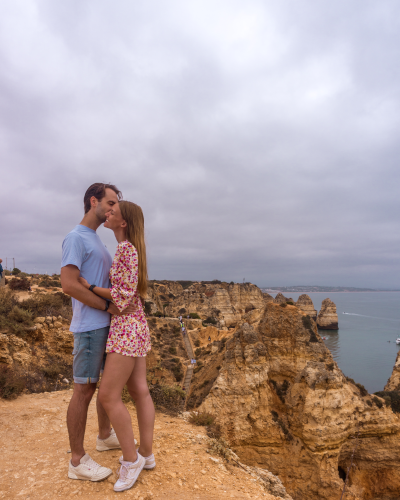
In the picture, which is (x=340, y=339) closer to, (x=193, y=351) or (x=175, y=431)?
(x=193, y=351)

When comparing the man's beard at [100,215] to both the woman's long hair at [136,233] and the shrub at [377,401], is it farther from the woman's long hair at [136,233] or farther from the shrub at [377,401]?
the shrub at [377,401]

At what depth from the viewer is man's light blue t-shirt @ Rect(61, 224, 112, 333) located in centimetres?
270

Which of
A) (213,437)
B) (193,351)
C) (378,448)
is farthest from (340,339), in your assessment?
(213,437)

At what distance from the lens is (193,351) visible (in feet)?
95.5

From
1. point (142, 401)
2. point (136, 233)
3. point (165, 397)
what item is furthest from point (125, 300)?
point (165, 397)

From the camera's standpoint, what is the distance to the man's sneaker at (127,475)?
104 inches

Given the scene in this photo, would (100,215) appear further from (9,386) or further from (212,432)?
(9,386)

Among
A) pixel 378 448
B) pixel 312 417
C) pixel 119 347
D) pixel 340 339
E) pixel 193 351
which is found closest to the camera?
pixel 119 347

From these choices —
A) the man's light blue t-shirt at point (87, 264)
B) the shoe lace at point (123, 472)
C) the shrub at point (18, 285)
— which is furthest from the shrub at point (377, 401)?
the shrub at point (18, 285)

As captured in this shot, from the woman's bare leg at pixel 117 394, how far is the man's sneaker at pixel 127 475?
70 mm

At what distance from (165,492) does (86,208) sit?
3031mm

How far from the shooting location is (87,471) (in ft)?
9.13

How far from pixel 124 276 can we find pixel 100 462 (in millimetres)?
2271

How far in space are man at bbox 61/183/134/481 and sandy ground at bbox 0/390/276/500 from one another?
0.24 meters
